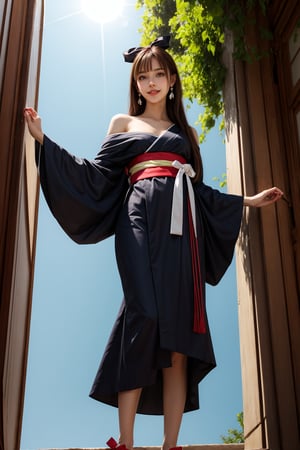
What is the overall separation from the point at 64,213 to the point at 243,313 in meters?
0.99

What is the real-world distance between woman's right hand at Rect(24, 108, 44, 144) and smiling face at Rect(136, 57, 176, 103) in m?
0.61

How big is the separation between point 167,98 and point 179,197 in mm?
725

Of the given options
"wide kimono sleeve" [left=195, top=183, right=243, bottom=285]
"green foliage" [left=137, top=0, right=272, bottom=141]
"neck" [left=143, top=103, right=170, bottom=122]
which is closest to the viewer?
"wide kimono sleeve" [left=195, top=183, right=243, bottom=285]

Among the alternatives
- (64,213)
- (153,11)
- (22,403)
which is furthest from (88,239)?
(153,11)

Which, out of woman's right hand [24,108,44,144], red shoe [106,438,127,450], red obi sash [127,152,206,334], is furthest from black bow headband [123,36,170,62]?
red shoe [106,438,127,450]

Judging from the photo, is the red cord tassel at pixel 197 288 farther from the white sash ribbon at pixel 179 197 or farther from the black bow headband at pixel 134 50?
the black bow headband at pixel 134 50

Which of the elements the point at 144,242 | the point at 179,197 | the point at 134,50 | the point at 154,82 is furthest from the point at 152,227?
the point at 134,50

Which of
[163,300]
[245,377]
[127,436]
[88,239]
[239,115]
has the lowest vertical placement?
[127,436]

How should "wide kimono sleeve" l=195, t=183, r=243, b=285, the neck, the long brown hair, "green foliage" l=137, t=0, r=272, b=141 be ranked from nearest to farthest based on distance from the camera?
"wide kimono sleeve" l=195, t=183, r=243, b=285 → the long brown hair → the neck → "green foliage" l=137, t=0, r=272, b=141

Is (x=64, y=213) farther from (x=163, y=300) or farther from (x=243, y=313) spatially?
(x=243, y=313)

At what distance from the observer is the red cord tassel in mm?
2293

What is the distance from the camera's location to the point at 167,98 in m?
3.03

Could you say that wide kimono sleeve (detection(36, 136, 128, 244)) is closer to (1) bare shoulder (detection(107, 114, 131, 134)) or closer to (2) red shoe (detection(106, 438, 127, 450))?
(1) bare shoulder (detection(107, 114, 131, 134))

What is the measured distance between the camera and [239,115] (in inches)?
125
